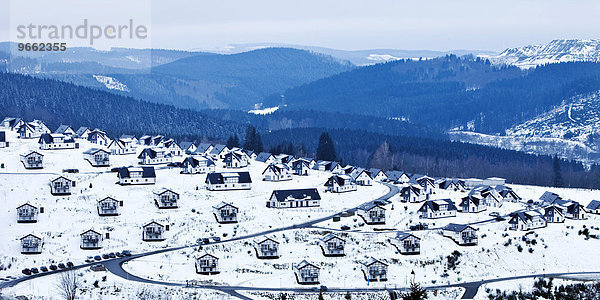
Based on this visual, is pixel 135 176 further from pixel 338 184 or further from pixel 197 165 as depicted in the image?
pixel 338 184

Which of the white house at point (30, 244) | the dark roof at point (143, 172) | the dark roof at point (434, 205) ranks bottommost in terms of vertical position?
the white house at point (30, 244)

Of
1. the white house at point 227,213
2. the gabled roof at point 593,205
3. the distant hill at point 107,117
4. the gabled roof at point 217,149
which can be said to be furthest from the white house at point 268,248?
the distant hill at point 107,117

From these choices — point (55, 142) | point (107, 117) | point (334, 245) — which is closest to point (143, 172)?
point (55, 142)

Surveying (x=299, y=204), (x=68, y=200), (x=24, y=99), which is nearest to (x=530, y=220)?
(x=299, y=204)

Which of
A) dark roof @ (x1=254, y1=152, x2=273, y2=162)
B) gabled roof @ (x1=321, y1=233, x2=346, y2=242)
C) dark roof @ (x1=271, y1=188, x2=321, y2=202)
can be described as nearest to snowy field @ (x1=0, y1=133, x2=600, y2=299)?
gabled roof @ (x1=321, y1=233, x2=346, y2=242)

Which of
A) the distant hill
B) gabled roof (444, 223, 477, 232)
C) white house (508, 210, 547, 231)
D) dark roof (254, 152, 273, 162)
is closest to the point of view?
gabled roof (444, 223, 477, 232)

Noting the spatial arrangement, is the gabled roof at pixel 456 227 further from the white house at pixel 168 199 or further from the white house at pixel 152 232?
the white house at pixel 168 199

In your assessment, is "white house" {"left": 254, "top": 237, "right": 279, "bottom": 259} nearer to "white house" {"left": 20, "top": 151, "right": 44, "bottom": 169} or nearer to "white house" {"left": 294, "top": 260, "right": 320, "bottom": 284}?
"white house" {"left": 294, "top": 260, "right": 320, "bottom": 284}
